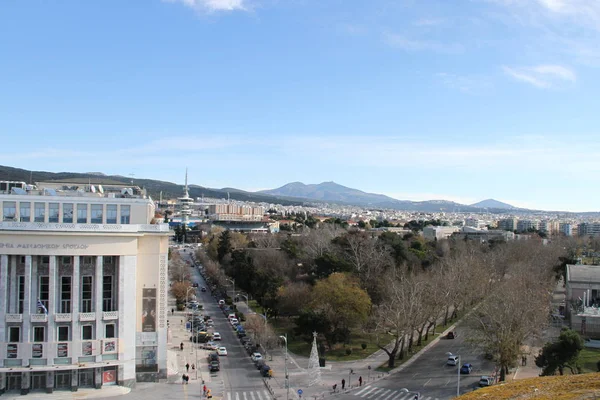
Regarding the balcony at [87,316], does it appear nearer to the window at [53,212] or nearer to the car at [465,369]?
the window at [53,212]

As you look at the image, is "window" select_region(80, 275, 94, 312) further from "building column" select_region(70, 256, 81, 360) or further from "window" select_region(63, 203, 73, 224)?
"window" select_region(63, 203, 73, 224)

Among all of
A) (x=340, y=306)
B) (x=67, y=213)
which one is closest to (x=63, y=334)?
(x=67, y=213)

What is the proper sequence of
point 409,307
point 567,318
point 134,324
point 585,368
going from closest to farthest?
point 134,324 < point 585,368 < point 409,307 < point 567,318

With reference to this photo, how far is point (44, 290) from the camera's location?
113 feet

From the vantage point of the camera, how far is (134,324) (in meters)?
36.4

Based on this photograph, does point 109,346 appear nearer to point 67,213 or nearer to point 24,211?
point 67,213

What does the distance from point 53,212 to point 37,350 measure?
803 centimetres

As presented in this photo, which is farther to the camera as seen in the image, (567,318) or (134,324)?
(567,318)

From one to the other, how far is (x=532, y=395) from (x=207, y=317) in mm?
47902

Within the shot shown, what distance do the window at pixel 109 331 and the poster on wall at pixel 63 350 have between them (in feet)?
7.34

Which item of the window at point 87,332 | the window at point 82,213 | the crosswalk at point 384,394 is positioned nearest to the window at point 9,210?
the window at point 82,213

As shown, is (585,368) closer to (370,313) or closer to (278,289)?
(370,313)

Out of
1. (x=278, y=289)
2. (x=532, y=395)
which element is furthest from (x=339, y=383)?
(x=532, y=395)

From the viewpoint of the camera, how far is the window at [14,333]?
112ft
